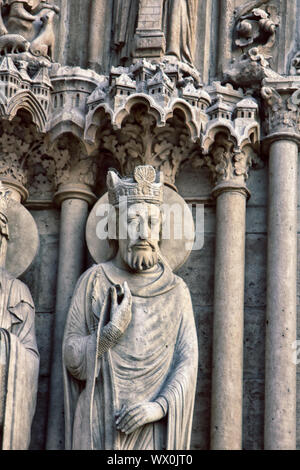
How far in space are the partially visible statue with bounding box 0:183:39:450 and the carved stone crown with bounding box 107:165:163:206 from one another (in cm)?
75

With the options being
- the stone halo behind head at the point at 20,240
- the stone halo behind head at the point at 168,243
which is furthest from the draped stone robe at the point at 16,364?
the stone halo behind head at the point at 168,243

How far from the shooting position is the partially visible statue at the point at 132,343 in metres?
10.5

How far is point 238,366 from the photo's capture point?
11.1 m

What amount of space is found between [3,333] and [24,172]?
4.90ft

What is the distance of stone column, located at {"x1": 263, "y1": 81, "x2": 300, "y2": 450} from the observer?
35.9ft

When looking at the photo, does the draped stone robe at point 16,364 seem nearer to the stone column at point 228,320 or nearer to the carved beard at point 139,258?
the carved beard at point 139,258

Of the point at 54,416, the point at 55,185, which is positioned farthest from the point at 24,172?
the point at 54,416

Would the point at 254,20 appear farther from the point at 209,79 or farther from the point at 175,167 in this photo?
the point at 175,167

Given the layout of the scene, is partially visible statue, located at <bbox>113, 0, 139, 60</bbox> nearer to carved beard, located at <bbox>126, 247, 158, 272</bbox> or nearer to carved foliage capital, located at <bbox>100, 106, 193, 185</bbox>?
carved foliage capital, located at <bbox>100, 106, 193, 185</bbox>

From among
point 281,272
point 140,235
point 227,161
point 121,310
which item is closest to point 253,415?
point 281,272

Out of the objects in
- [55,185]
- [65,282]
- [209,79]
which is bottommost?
[65,282]

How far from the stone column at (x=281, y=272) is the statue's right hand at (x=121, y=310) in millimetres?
1038

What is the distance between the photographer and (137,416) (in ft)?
34.2

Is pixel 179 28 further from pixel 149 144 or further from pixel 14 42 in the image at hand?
pixel 14 42
